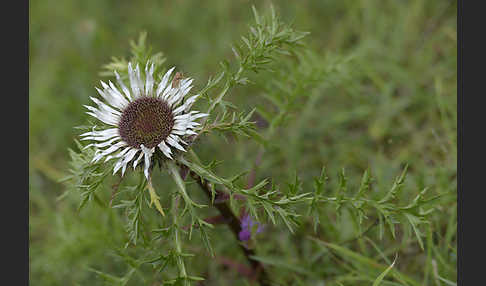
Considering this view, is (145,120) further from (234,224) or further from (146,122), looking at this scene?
(234,224)

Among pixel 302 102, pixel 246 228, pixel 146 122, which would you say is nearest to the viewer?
pixel 146 122

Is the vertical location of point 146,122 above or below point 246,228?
above

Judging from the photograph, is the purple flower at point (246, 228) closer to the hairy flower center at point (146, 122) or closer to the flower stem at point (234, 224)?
the flower stem at point (234, 224)

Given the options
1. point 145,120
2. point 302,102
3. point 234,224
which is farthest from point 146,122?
point 302,102

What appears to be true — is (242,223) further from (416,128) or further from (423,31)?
(423,31)

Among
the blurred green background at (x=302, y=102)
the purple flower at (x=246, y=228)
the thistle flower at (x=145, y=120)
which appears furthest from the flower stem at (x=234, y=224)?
the blurred green background at (x=302, y=102)

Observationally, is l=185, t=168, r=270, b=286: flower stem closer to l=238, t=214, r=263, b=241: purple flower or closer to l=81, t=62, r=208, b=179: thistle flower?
l=238, t=214, r=263, b=241: purple flower
